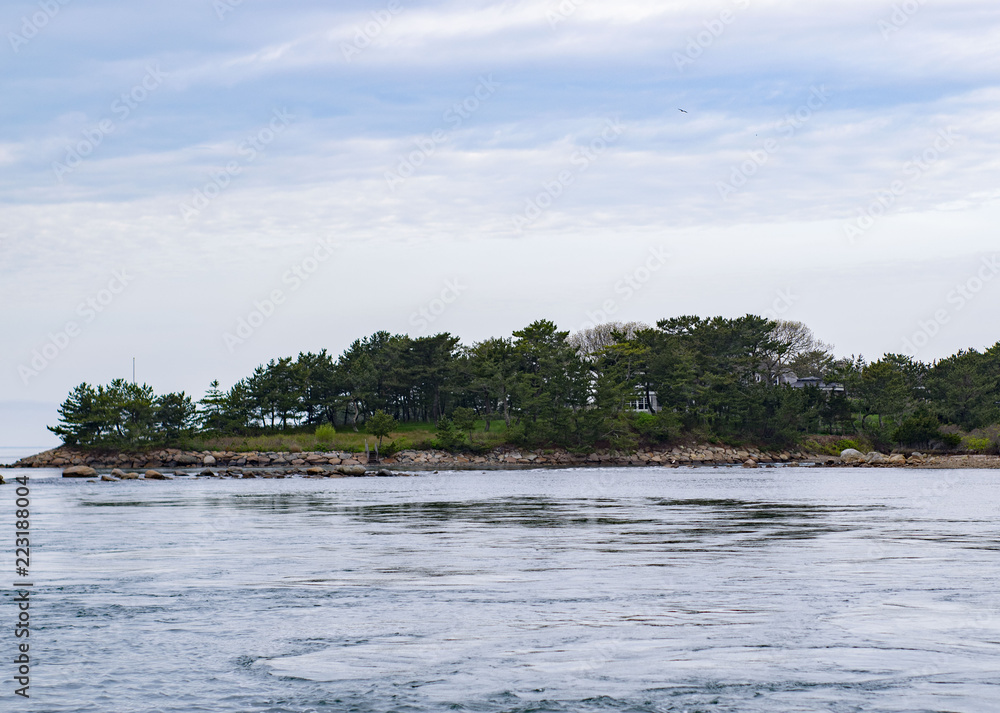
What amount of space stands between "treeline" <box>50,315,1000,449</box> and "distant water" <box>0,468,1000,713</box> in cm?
6661

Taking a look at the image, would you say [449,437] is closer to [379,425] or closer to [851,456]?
[379,425]

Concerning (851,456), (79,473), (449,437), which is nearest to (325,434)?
(449,437)

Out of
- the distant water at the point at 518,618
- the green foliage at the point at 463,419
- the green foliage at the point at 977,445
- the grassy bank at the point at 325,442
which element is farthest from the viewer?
the grassy bank at the point at 325,442

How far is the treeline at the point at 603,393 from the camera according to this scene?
8875 cm

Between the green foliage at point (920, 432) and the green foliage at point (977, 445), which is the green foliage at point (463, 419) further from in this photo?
the green foliage at point (977, 445)

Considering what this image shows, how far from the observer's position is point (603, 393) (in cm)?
8906

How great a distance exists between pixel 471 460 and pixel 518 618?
75.6 metres

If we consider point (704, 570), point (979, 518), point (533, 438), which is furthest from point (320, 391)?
point (704, 570)

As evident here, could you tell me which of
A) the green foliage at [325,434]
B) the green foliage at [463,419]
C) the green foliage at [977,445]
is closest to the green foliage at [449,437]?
the green foliage at [463,419]

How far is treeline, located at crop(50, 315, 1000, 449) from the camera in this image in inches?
3494

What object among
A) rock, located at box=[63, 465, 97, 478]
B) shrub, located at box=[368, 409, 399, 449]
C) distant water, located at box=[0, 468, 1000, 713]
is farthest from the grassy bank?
distant water, located at box=[0, 468, 1000, 713]

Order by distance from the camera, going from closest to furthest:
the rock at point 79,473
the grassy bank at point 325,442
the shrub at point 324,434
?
1. the rock at point 79,473
2. the grassy bank at point 325,442
3. the shrub at point 324,434

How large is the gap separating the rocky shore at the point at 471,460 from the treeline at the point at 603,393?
193 cm

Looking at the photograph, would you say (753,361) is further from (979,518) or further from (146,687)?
(146,687)
